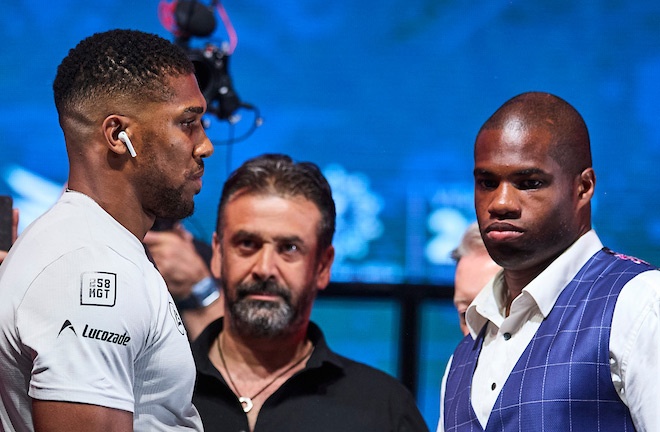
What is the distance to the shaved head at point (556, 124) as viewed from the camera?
209 cm

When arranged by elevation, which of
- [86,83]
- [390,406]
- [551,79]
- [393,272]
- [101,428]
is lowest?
[101,428]

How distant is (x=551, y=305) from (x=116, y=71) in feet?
3.20

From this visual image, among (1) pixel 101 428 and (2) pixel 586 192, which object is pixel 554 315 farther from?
(1) pixel 101 428

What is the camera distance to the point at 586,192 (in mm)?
2109

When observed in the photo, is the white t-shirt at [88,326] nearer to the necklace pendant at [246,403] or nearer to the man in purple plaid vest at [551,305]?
the man in purple plaid vest at [551,305]

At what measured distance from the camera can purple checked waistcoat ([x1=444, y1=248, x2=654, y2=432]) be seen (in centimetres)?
186

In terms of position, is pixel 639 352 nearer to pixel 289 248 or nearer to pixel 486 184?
pixel 486 184

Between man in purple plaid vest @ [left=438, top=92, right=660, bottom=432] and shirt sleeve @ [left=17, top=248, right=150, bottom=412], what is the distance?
32.2 inches

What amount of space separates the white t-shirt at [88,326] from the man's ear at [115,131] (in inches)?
3.9

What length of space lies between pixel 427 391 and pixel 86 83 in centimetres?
266

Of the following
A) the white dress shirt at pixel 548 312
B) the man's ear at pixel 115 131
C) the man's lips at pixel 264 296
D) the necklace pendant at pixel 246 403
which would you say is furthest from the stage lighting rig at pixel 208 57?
the man's ear at pixel 115 131

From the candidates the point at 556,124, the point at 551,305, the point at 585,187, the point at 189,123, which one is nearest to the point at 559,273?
the point at 551,305

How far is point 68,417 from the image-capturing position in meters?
1.47

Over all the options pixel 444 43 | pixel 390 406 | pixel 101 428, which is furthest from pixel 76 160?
pixel 444 43
